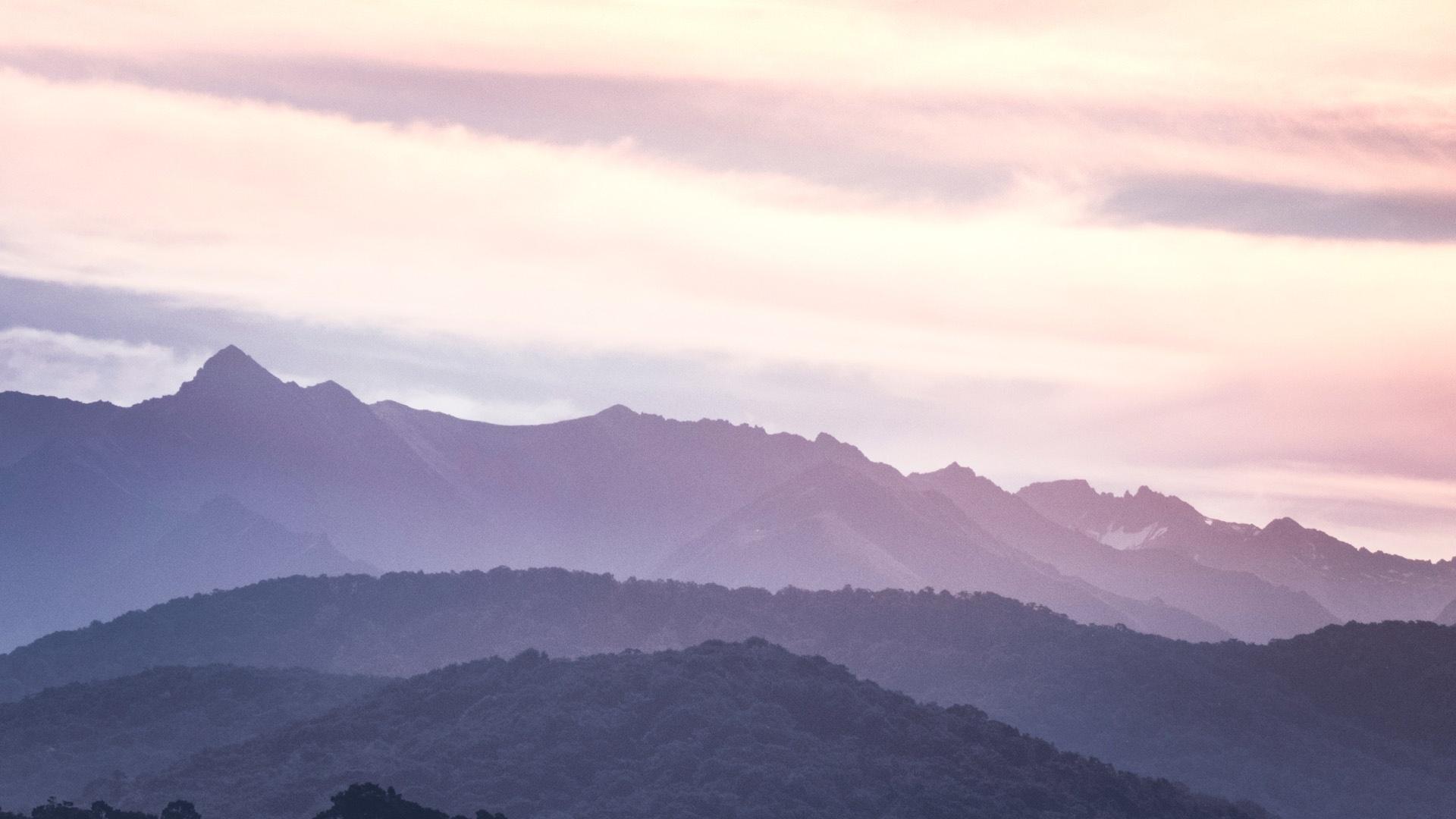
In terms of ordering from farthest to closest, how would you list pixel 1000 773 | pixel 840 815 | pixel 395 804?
pixel 1000 773 → pixel 840 815 → pixel 395 804

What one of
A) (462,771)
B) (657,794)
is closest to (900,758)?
(657,794)

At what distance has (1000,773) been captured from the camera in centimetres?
19575

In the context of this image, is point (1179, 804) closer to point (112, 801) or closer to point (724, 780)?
point (724, 780)

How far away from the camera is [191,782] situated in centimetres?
19712

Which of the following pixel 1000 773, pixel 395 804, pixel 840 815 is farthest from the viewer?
pixel 1000 773

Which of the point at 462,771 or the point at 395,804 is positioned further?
the point at 462,771

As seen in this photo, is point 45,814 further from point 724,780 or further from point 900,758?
point 900,758

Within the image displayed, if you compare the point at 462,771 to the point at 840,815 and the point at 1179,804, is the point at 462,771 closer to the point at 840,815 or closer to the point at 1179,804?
the point at 840,815

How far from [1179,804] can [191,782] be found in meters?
100

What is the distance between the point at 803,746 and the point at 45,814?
8394 cm

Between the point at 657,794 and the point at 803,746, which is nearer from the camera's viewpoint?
the point at 657,794

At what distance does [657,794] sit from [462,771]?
69.1 feet

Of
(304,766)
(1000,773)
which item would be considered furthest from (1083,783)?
(304,766)

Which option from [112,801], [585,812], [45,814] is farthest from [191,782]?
[45,814]
